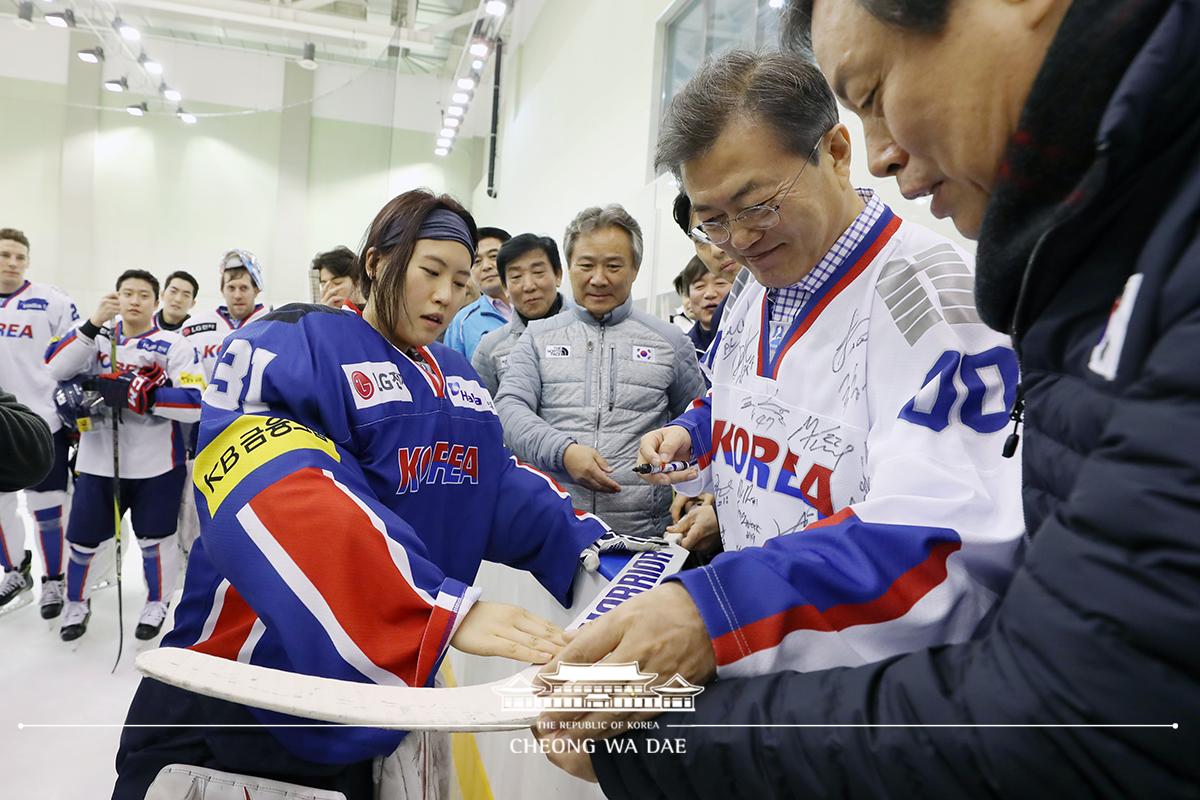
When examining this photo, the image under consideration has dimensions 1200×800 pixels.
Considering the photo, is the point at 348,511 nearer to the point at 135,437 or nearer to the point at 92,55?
the point at 135,437

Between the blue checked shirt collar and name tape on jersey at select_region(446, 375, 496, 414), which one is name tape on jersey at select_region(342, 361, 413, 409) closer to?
name tape on jersey at select_region(446, 375, 496, 414)

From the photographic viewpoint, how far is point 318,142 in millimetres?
6652

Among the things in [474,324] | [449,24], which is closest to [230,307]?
[474,324]

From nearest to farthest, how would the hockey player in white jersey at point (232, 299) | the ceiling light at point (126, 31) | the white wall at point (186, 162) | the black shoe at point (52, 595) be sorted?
the black shoe at point (52, 595)
the hockey player in white jersey at point (232, 299)
the white wall at point (186, 162)
the ceiling light at point (126, 31)

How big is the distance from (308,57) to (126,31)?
5.03 ft

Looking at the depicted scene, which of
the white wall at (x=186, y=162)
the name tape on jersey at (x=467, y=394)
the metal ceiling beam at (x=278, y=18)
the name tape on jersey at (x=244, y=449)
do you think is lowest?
the name tape on jersey at (x=244, y=449)

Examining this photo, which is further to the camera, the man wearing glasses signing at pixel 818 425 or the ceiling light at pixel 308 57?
the ceiling light at pixel 308 57

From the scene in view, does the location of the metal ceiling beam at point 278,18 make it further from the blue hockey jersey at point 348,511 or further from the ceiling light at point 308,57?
the blue hockey jersey at point 348,511

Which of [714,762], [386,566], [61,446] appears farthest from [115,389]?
[714,762]

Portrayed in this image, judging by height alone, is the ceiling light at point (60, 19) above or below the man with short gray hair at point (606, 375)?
above

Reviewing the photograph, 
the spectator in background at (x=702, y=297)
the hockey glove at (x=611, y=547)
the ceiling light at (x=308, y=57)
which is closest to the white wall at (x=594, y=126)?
the spectator in background at (x=702, y=297)

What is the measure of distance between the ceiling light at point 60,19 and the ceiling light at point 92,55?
24 cm

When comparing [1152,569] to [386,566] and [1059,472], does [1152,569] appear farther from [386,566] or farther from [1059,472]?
[386,566]

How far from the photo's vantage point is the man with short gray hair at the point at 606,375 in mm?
2018
